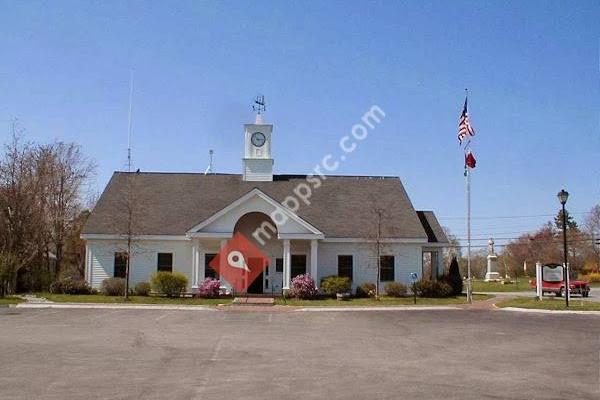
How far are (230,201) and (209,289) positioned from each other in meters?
7.44

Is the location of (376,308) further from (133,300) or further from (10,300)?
(10,300)

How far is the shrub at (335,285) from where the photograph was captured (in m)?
34.0

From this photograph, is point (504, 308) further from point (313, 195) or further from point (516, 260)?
point (516, 260)

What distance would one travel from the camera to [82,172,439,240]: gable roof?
119 feet

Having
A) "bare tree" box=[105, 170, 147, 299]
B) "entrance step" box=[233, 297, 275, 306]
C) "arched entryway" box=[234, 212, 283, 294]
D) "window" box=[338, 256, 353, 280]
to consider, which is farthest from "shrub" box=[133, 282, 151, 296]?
"window" box=[338, 256, 353, 280]

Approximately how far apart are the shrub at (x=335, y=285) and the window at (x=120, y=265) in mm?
11206

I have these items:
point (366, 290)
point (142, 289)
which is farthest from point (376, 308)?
point (142, 289)

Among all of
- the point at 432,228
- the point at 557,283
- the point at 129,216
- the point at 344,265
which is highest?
the point at 129,216

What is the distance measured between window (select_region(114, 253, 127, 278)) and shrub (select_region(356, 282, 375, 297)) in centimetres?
1327

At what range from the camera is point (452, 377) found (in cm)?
1096

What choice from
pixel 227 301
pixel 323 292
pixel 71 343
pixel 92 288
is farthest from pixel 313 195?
pixel 71 343

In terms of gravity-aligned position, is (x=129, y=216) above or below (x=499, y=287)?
above

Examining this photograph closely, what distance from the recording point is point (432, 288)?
116 feet

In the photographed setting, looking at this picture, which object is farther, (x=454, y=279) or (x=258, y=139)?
(x=258, y=139)
